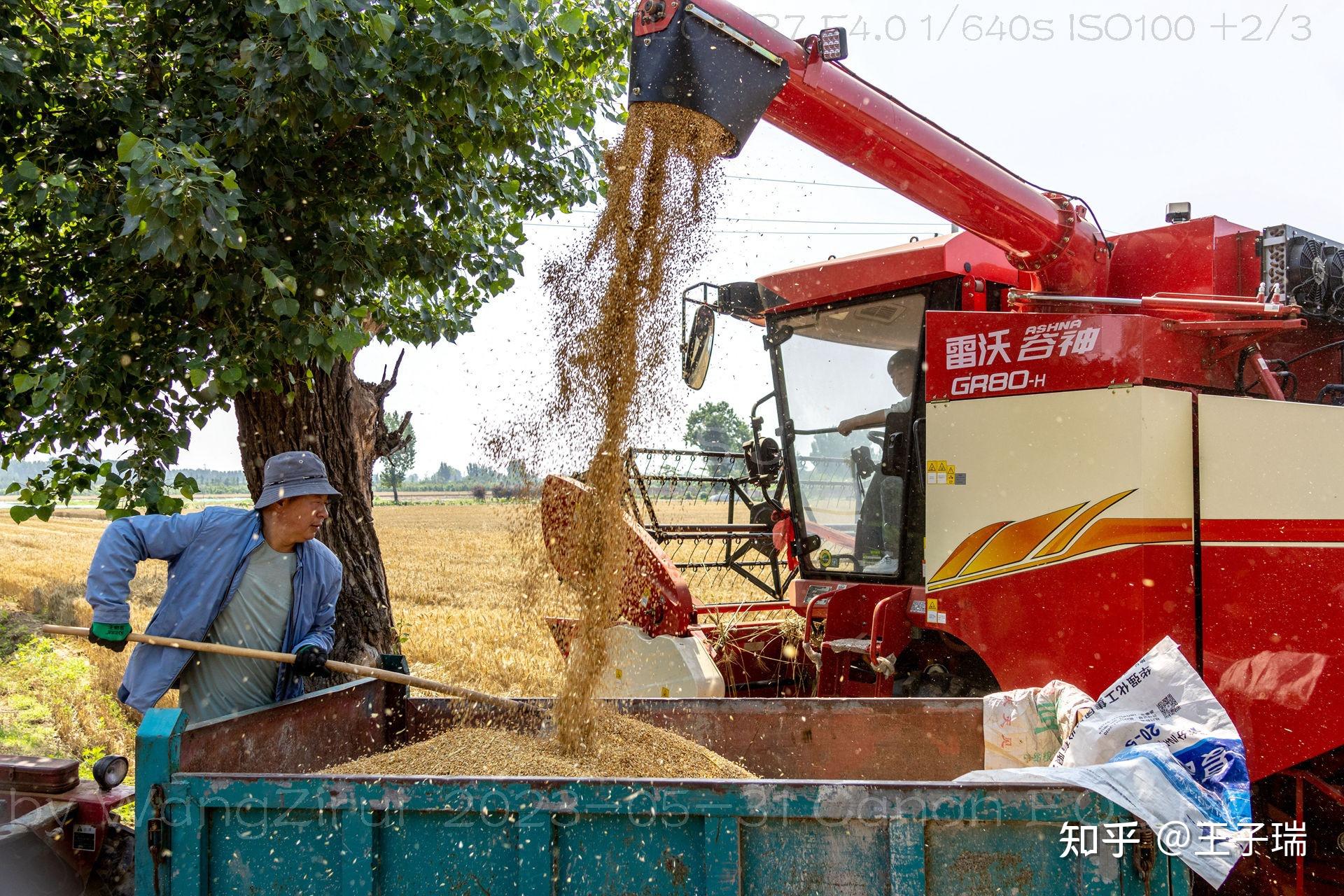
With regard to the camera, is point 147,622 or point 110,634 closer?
point 110,634

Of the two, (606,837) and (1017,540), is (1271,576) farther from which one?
(606,837)

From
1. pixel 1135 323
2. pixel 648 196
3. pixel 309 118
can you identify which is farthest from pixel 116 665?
pixel 1135 323

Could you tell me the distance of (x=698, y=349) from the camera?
12.7ft

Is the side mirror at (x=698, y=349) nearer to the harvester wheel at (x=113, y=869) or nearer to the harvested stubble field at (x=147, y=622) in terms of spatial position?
the harvested stubble field at (x=147, y=622)

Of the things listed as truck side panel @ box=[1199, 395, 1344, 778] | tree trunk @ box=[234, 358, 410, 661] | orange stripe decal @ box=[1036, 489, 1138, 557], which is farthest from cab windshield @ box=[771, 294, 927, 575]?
tree trunk @ box=[234, 358, 410, 661]

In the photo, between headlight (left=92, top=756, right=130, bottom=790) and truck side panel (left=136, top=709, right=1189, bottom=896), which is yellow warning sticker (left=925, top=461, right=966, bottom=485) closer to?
truck side panel (left=136, top=709, right=1189, bottom=896)

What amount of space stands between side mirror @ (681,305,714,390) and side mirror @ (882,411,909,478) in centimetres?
Result: 80

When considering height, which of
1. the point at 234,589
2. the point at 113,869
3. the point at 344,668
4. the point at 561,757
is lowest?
the point at 113,869

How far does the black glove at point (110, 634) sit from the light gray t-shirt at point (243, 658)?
0.31 meters

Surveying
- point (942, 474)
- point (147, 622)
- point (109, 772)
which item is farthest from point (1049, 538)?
point (147, 622)

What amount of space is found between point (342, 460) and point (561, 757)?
8.04 feet

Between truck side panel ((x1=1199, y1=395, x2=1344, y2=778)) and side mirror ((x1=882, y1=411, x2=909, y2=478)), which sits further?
side mirror ((x1=882, y1=411, x2=909, y2=478))

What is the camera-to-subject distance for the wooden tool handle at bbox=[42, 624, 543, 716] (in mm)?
2949

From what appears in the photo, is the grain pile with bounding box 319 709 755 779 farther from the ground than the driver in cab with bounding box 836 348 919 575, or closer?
closer
